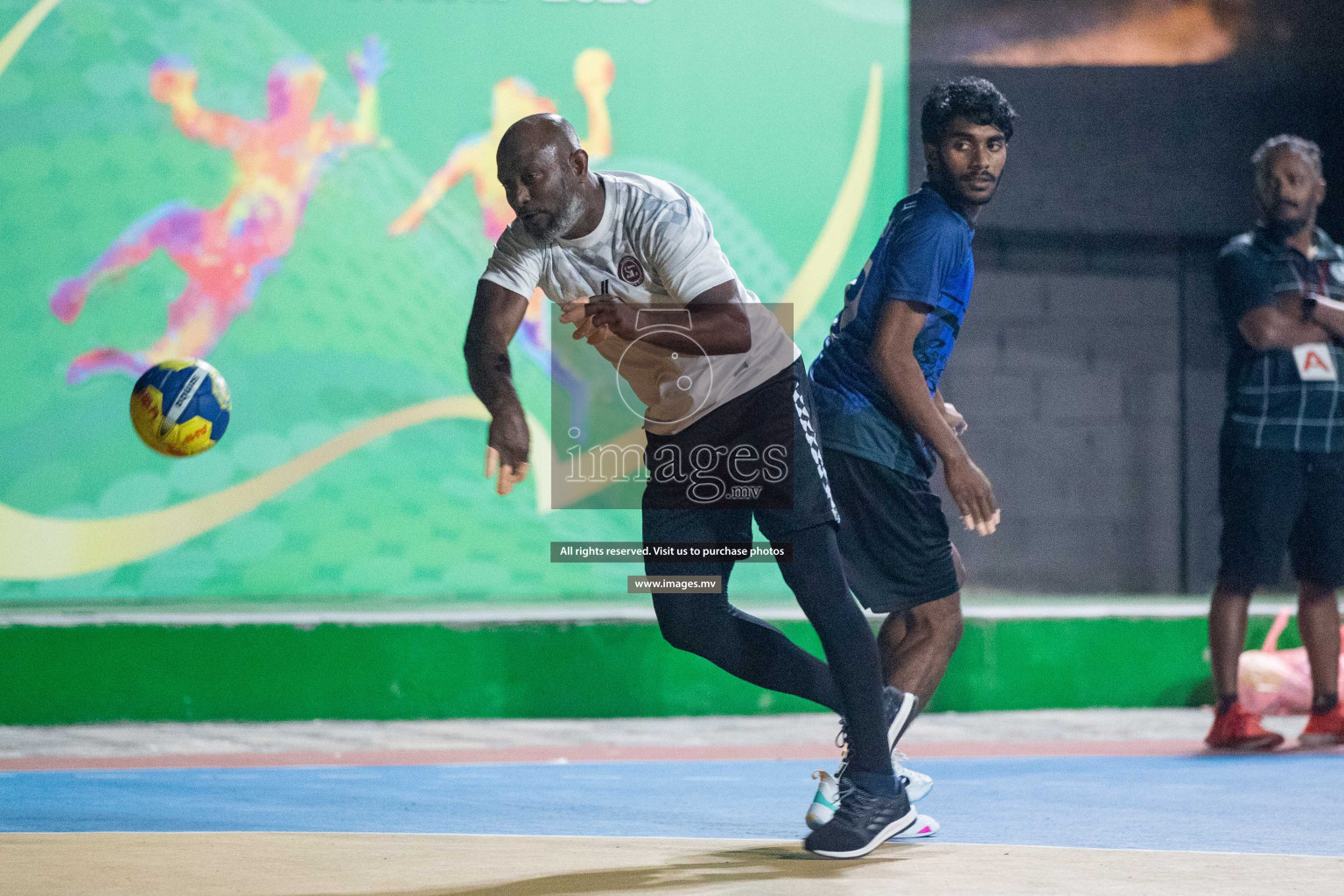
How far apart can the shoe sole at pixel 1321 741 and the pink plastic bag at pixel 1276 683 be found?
0.85m

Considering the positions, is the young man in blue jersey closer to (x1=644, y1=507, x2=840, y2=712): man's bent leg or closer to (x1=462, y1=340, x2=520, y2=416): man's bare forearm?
(x1=644, y1=507, x2=840, y2=712): man's bent leg

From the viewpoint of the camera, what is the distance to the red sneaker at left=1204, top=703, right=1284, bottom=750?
5.79m

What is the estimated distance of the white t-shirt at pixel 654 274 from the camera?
3693 mm

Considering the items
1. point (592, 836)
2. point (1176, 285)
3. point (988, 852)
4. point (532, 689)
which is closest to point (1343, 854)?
point (988, 852)

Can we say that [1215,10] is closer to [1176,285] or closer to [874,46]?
[1176,285]

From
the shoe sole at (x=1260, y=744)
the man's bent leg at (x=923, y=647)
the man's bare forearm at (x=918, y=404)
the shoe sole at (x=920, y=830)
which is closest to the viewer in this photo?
the man's bare forearm at (x=918, y=404)

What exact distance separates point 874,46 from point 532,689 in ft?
13.4

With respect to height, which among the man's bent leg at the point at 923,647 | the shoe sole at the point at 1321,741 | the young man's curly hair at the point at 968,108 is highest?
the young man's curly hair at the point at 968,108

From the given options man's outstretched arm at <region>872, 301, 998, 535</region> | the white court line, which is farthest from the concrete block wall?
man's outstretched arm at <region>872, 301, 998, 535</region>

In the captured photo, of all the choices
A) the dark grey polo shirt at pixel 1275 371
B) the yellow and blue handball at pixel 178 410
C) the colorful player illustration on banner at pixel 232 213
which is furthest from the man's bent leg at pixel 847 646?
the colorful player illustration on banner at pixel 232 213

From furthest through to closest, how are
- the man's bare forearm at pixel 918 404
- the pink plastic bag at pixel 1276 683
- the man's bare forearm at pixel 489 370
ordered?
the pink plastic bag at pixel 1276 683 → the man's bare forearm at pixel 918 404 → the man's bare forearm at pixel 489 370

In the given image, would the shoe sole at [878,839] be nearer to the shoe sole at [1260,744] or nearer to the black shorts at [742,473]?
the black shorts at [742,473]

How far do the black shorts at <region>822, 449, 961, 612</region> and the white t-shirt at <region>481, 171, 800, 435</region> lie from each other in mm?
397

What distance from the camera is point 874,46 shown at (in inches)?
341
